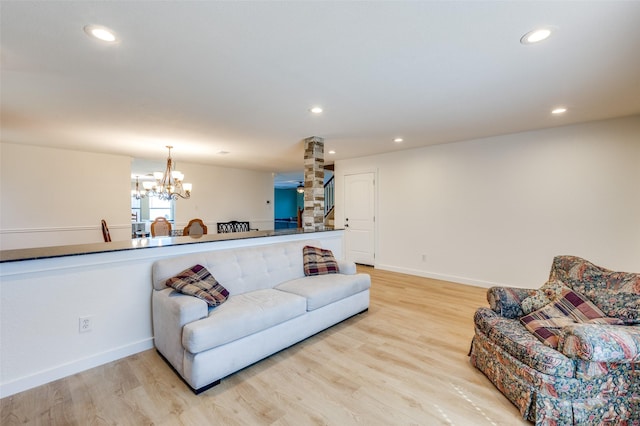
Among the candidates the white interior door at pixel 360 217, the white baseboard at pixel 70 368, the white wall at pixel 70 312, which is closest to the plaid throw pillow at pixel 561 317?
the white wall at pixel 70 312

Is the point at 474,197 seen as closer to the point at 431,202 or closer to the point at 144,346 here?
the point at 431,202

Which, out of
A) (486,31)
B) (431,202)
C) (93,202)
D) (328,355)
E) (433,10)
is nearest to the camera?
(433,10)

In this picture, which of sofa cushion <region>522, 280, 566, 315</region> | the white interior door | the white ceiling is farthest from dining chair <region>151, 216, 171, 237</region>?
sofa cushion <region>522, 280, 566, 315</region>

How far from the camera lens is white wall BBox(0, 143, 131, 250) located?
4824 millimetres

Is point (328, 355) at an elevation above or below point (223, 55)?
below

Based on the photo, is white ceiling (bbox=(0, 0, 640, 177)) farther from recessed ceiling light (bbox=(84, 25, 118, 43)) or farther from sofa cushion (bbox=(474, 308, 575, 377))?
sofa cushion (bbox=(474, 308, 575, 377))

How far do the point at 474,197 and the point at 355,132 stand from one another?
7.61ft

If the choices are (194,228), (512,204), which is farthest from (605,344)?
(194,228)

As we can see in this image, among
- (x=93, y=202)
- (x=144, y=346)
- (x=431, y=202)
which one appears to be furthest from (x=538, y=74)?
(x=93, y=202)

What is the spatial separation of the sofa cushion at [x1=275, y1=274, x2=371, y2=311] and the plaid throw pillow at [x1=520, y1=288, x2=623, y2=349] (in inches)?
61.6

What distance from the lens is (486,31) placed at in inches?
68.8

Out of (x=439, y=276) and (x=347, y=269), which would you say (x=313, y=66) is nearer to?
(x=347, y=269)

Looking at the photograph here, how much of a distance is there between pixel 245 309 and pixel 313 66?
6.56 ft

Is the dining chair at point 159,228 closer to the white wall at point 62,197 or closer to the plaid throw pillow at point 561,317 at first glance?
the white wall at point 62,197
